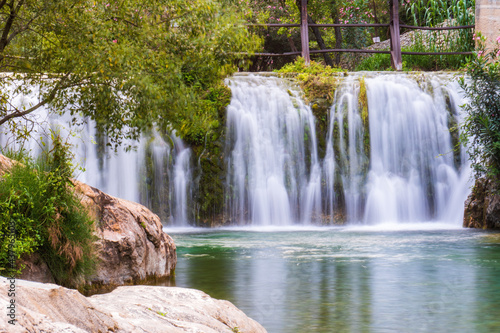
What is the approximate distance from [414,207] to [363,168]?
1.76 metres

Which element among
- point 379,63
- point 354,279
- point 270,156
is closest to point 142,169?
point 270,156

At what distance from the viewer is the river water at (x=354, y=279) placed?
6.31 meters

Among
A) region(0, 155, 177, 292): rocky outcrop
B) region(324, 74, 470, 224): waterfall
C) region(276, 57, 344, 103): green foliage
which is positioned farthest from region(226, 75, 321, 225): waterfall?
region(0, 155, 177, 292): rocky outcrop

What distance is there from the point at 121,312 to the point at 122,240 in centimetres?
331

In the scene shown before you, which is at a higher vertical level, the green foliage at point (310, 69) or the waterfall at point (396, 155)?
the green foliage at point (310, 69)

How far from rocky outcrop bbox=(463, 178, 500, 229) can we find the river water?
4.72 feet

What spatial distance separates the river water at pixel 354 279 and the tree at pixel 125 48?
2.43 metres

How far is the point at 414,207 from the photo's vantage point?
1681 cm

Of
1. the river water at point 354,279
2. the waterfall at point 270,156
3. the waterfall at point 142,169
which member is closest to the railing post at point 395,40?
the waterfall at point 270,156

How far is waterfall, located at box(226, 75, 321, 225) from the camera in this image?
16891mm

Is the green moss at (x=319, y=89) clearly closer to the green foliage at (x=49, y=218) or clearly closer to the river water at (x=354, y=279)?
the river water at (x=354, y=279)

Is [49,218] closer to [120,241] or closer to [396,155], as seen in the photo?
[120,241]

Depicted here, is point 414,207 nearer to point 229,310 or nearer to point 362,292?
point 362,292

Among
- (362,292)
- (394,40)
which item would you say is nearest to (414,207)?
(394,40)
